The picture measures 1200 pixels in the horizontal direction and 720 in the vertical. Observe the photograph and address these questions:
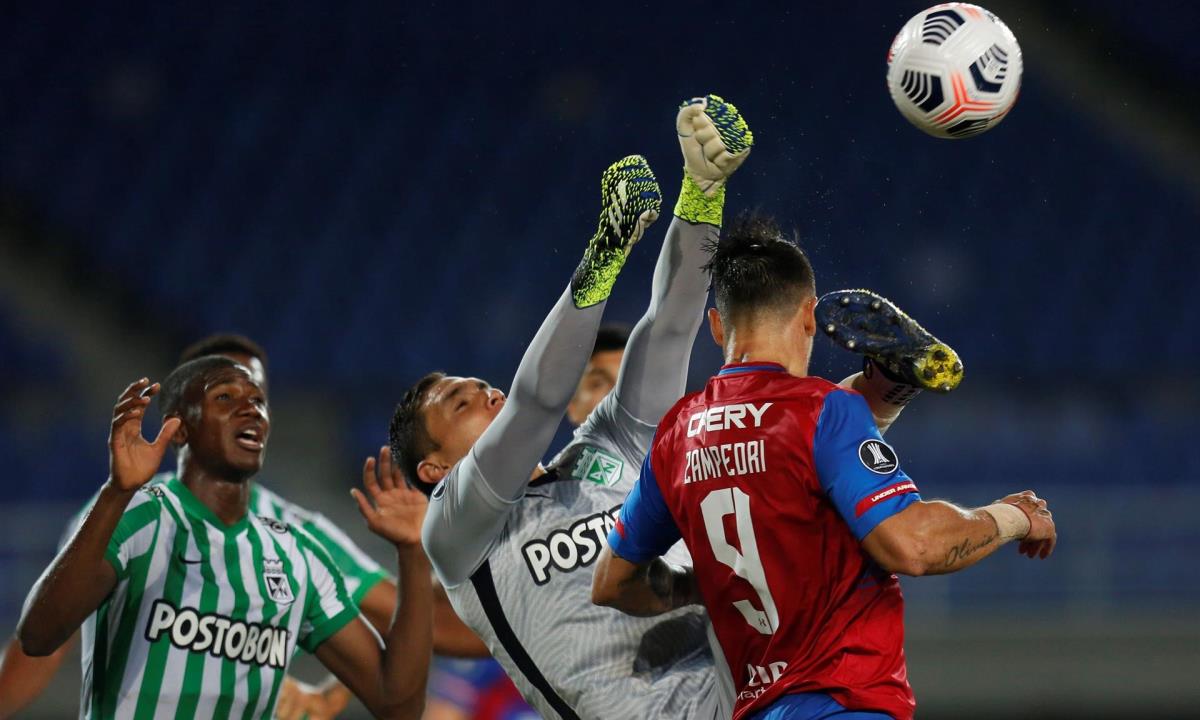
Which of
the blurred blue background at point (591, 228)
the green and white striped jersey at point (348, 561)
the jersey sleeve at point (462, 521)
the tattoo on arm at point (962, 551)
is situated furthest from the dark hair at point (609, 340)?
the blurred blue background at point (591, 228)

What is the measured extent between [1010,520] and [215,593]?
2536 millimetres

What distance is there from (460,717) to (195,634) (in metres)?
2.42

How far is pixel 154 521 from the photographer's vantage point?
4.47 meters

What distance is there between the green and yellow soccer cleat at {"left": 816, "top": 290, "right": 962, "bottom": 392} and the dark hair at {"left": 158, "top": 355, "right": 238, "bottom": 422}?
2164 mm

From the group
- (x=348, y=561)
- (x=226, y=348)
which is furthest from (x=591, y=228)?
(x=348, y=561)

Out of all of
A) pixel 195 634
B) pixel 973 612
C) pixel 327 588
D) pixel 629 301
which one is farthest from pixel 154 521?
pixel 629 301

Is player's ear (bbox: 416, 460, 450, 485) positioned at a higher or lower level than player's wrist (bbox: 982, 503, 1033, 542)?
higher

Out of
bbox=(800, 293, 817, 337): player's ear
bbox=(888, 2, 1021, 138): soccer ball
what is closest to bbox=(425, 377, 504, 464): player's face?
bbox=(800, 293, 817, 337): player's ear

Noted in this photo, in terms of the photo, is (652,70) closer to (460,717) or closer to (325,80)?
(325,80)

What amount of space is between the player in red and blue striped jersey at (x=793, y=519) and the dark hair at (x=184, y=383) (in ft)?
5.95

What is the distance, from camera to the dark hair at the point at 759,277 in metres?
3.47

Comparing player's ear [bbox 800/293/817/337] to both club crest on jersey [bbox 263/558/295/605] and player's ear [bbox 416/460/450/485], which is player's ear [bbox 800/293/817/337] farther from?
club crest on jersey [bbox 263/558/295/605]

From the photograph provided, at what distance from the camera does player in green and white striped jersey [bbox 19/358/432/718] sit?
4270 millimetres

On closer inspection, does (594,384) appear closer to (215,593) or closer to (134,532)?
(215,593)
